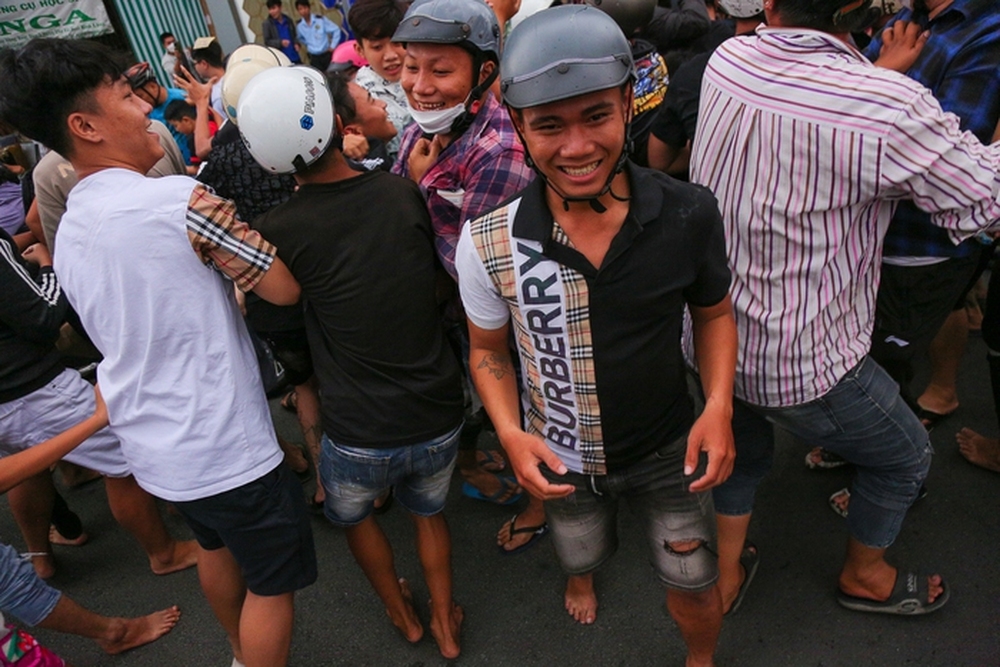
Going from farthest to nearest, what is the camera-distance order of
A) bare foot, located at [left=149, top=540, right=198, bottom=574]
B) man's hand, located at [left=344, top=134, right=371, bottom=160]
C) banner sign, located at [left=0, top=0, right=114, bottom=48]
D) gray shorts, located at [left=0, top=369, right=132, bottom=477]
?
1. banner sign, located at [left=0, top=0, right=114, bottom=48]
2. bare foot, located at [left=149, top=540, right=198, bottom=574]
3. gray shorts, located at [left=0, top=369, right=132, bottom=477]
4. man's hand, located at [left=344, top=134, right=371, bottom=160]

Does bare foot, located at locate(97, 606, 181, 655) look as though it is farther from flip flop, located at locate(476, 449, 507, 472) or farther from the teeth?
the teeth

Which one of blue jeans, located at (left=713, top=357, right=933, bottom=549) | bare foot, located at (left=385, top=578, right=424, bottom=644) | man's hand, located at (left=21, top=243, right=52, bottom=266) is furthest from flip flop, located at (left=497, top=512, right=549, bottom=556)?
man's hand, located at (left=21, top=243, right=52, bottom=266)

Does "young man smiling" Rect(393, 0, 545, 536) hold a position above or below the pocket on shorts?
above

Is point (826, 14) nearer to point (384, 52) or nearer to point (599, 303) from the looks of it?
point (599, 303)

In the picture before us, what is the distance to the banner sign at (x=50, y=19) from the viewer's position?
10109 millimetres

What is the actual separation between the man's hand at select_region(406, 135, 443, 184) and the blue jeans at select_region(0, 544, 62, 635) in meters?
1.82

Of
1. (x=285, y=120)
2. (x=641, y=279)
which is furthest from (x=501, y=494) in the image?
(x=285, y=120)

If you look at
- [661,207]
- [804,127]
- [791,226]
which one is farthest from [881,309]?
[661,207]

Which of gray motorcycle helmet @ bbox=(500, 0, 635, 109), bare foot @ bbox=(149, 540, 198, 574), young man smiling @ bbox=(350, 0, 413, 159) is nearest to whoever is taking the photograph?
gray motorcycle helmet @ bbox=(500, 0, 635, 109)

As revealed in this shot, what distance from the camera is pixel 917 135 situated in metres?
1.54

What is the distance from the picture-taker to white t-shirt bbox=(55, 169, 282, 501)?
5.66 ft

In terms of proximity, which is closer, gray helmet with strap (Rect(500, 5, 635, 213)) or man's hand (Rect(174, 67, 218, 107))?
gray helmet with strap (Rect(500, 5, 635, 213))

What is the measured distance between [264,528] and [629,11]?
2885 millimetres

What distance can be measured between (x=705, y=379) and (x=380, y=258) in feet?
3.23
